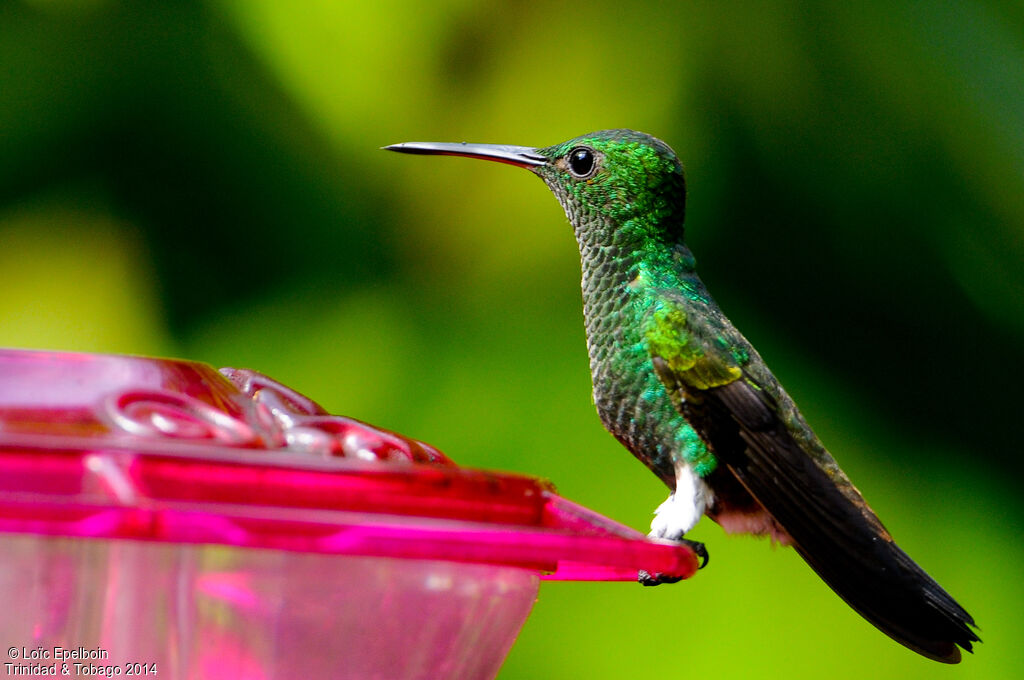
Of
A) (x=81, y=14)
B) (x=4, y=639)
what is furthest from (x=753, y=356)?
(x=81, y=14)

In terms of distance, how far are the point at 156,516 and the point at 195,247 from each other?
2.17 metres

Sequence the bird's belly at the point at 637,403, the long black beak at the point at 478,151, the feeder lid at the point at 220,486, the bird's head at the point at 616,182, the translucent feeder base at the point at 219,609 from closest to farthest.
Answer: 1. the feeder lid at the point at 220,486
2. the translucent feeder base at the point at 219,609
3. the long black beak at the point at 478,151
4. the bird's belly at the point at 637,403
5. the bird's head at the point at 616,182

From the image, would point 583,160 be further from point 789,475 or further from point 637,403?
point 789,475

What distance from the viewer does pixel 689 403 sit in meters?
2.21

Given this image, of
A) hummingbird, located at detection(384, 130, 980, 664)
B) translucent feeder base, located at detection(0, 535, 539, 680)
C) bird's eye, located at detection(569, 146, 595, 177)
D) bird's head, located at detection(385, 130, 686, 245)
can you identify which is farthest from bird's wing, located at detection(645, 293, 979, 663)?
translucent feeder base, located at detection(0, 535, 539, 680)

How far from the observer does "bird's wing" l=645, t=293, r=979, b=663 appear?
6.50ft

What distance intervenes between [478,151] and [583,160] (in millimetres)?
306

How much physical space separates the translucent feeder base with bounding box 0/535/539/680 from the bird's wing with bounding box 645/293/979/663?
955 millimetres

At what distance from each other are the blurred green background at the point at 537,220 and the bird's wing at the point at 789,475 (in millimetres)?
603

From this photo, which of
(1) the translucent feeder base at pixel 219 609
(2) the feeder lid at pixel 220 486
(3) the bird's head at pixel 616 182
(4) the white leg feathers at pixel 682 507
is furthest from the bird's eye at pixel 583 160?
(1) the translucent feeder base at pixel 219 609

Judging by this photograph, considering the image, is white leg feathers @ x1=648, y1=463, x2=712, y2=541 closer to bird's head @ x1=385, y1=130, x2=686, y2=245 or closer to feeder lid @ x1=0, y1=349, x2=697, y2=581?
bird's head @ x1=385, y1=130, x2=686, y2=245

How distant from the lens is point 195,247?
3.02m

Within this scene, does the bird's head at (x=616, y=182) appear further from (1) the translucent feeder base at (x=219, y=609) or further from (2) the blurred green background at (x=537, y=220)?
(1) the translucent feeder base at (x=219, y=609)

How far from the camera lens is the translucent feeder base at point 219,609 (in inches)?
43.0
